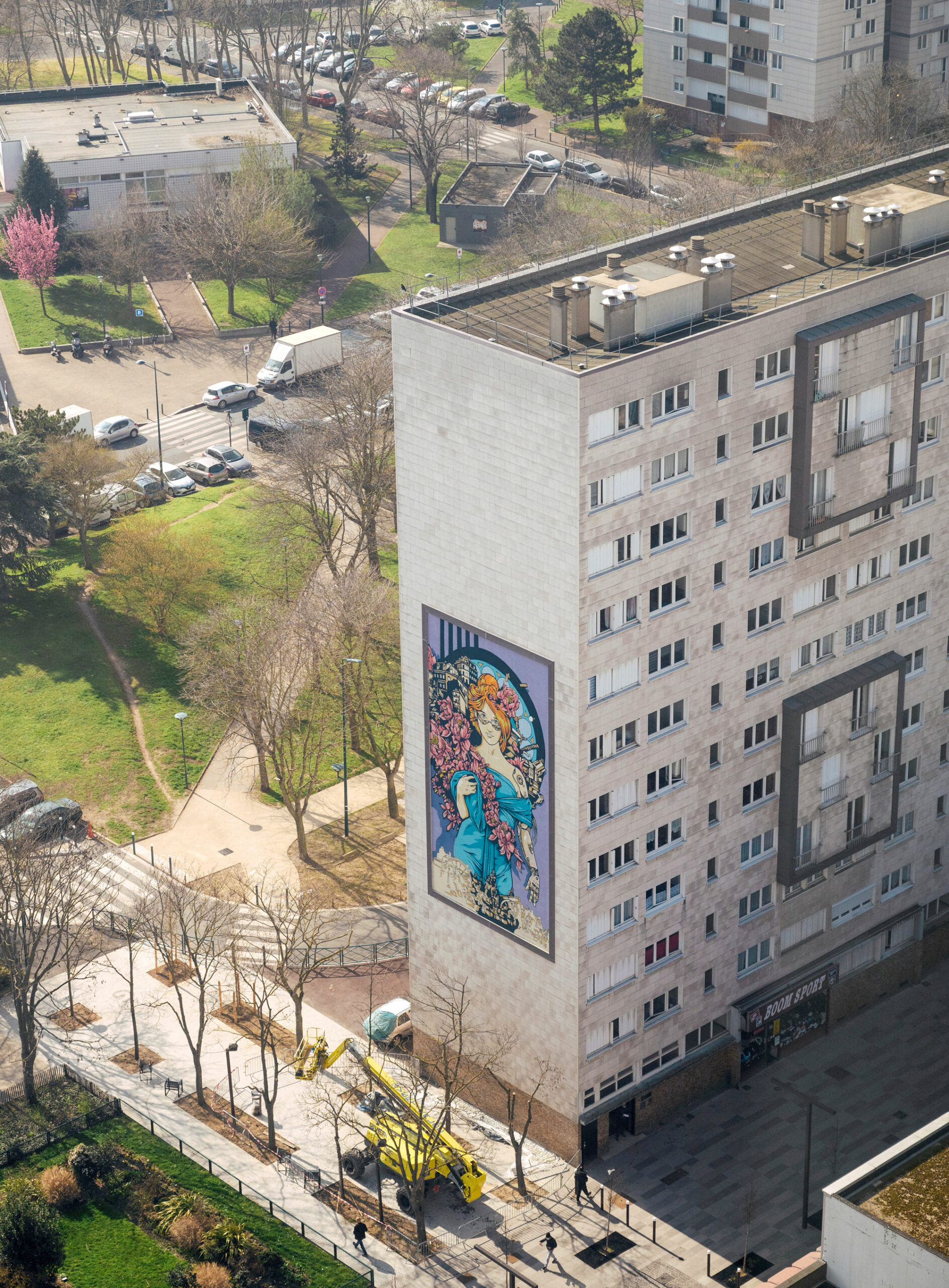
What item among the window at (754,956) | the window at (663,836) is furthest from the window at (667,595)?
the window at (754,956)

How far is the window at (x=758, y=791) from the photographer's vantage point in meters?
87.8

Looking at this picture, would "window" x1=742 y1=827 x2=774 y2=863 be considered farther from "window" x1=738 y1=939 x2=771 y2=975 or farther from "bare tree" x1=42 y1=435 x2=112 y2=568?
"bare tree" x1=42 y1=435 x2=112 y2=568

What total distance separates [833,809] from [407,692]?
21.5 m

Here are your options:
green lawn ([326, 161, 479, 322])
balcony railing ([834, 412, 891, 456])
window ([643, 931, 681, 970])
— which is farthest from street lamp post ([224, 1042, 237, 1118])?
green lawn ([326, 161, 479, 322])

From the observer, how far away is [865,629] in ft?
296

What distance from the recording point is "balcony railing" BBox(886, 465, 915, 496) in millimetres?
87062

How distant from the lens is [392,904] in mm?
107375

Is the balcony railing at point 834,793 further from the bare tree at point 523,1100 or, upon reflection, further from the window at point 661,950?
the bare tree at point 523,1100

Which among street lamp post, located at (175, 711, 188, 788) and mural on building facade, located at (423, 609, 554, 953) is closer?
mural on building facade, located at (423, 609, 554, 953)

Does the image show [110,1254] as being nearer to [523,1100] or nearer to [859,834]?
[523,1100]

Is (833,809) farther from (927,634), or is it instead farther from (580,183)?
(580,183)

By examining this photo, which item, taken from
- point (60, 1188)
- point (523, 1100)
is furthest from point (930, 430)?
point (60, 1188)

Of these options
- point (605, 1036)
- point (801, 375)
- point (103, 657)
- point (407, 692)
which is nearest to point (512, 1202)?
point (605, 1036)

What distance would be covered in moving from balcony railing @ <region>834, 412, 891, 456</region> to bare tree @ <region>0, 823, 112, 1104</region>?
1653 inches
